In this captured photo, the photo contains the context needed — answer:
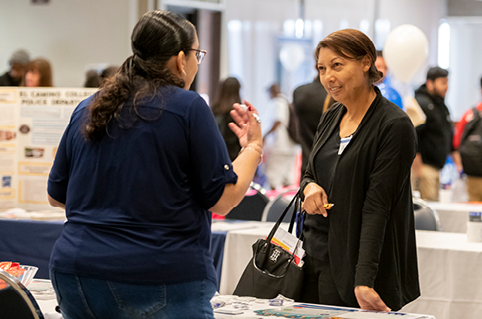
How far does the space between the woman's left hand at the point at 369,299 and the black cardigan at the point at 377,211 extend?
16mm

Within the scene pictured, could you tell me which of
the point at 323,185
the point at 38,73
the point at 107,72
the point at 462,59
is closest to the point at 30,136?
the point at 107,72

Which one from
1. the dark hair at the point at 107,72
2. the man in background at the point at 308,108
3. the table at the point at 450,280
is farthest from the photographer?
the man in background at the point at 308,108

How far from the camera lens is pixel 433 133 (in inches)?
227

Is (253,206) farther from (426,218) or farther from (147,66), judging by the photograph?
(147,66)

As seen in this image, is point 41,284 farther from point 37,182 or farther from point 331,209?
point 37,182

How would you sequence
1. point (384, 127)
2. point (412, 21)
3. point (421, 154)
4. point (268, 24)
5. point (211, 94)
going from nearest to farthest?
point (384, 127) < point (421, 154) < point (211, 94) < point (268, 24) < point (412, 21)

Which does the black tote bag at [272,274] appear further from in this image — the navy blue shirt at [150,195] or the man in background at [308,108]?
the man in background at [308,108]

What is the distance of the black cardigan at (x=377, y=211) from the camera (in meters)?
1.71

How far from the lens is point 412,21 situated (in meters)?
11.6

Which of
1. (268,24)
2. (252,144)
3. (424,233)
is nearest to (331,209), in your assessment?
(252,144)

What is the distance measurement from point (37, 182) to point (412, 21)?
9.57 m

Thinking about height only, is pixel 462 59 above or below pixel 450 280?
above

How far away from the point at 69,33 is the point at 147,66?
6222mm

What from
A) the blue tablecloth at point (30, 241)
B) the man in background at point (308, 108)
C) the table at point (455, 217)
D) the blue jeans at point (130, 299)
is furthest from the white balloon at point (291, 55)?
the blue jeans at point (130, 299)
